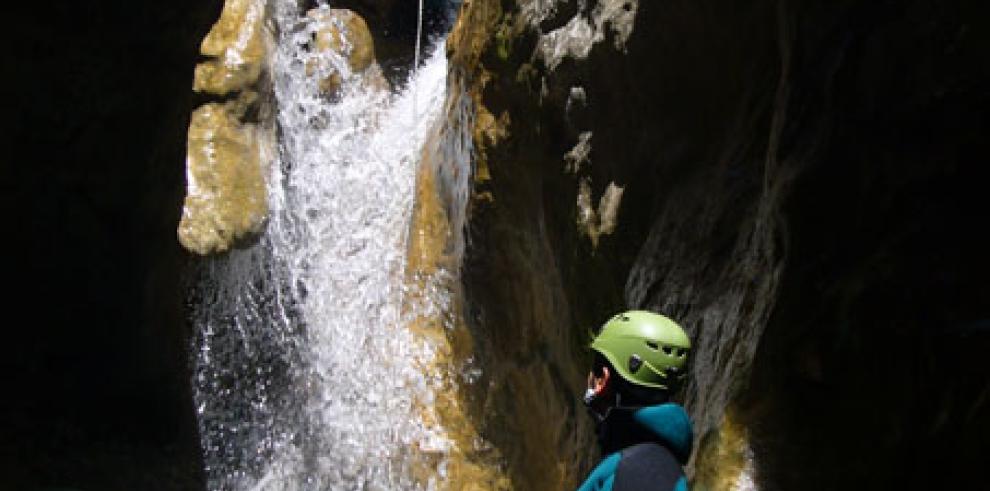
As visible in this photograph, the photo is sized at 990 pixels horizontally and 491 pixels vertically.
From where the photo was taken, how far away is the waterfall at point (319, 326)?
7.32m

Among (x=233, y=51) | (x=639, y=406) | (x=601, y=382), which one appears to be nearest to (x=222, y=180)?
(x=233, y=51)

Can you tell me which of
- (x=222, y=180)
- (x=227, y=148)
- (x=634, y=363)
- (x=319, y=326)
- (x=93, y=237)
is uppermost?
(x=634, y=363)

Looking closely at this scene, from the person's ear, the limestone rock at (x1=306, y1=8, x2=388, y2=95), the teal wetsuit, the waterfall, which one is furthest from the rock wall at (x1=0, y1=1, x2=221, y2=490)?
the limestone rock at (x1=306, y1=8, x2=388, y2=95)

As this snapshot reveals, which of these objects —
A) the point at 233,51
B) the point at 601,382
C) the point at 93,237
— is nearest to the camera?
the point at 601,382

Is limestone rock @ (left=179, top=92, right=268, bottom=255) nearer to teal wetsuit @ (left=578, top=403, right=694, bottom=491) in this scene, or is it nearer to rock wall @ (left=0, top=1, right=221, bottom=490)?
rock wall @ (left=0, top=1, right=221, bottom=490)

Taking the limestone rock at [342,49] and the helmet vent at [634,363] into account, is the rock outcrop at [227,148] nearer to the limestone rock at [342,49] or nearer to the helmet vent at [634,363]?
the limestone rock at [342,49]

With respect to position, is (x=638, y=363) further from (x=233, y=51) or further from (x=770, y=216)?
(x=233, y=51)

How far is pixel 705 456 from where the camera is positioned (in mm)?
3314

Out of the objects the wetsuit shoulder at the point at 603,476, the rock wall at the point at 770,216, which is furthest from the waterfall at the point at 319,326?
the wetsuit shoulder at the point at 603,476

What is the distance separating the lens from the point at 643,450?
232cm

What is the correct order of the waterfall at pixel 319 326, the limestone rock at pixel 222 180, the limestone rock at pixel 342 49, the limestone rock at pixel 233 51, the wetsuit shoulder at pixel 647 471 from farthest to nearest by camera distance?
the limestone rock at pixel 342 49
the limestone rock at pixel 233 51
the limestone rock at pixel 222 180
the waterfall at pixel 319 326
the wetsuit shoulder at pixel 647 471

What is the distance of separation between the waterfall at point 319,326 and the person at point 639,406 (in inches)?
175

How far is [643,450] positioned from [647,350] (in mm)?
354

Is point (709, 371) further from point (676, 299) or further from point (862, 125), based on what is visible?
point (862, 125)
